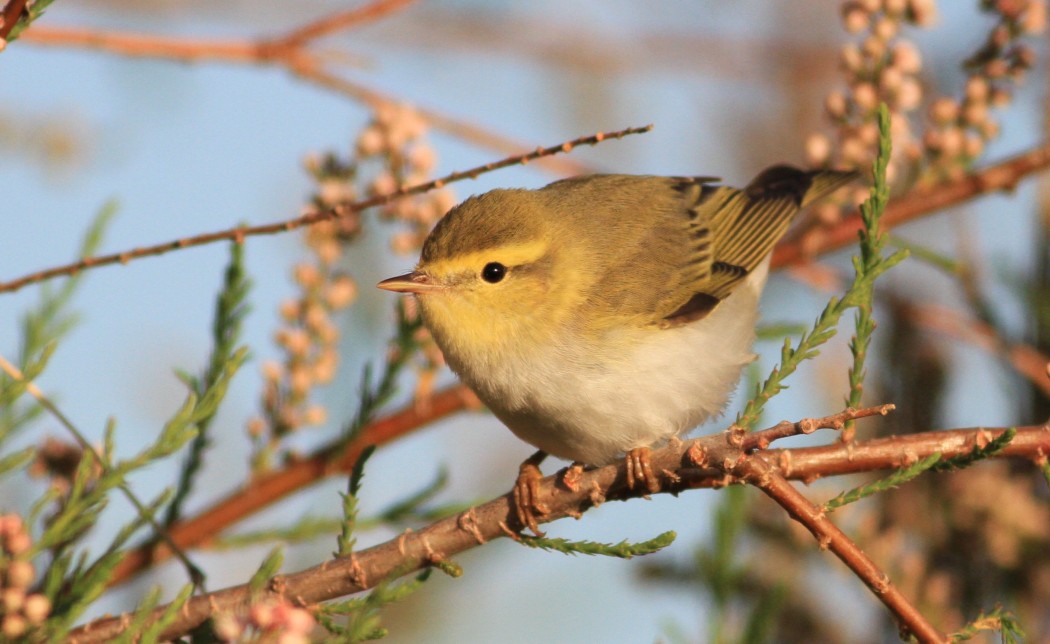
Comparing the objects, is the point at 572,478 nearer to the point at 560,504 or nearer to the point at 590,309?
the point at 560,504

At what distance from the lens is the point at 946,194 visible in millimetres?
3537

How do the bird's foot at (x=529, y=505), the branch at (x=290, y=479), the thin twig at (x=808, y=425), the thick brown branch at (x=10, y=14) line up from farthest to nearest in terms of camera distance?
the branch at (x=290, y=479)
the bird's foot at (x=529, y=505)
the thick brown branch at (x=10, y=14)
the thin twig at (x=808, y=425)

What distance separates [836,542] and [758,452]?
7.8 inches

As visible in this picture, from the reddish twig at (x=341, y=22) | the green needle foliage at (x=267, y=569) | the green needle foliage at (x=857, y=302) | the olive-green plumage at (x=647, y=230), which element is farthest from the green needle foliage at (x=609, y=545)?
the reddish twig at (x=341, y=22)

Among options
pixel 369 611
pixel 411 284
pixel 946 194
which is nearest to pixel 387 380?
pixel 411 284

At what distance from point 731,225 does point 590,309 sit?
114 centimetres

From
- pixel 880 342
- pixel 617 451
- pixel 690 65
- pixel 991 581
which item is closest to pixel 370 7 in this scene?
pixel 617 451

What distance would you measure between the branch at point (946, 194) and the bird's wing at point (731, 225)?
18cm

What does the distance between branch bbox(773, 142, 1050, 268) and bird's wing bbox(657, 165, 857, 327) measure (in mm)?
182

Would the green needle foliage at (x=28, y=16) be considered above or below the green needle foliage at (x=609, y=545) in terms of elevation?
above

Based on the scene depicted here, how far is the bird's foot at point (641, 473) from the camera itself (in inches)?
79.7

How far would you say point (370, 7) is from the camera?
3057 millimetres

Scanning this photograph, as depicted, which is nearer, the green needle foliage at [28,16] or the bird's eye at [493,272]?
the green needle foliage at [28,16]

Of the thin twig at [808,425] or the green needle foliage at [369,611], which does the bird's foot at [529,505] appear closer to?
the green needle foliage at [369,611]
